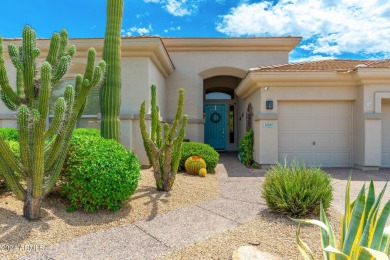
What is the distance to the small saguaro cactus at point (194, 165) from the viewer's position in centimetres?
816

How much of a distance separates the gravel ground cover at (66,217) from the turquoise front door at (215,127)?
9.51 metres

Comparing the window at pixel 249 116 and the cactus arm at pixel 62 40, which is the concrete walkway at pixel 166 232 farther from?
the window at pixel 249 116

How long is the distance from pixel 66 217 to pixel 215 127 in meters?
12.1

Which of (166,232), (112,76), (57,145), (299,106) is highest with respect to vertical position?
(112,76)

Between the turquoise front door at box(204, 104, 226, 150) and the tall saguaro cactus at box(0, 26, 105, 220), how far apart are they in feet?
38.1

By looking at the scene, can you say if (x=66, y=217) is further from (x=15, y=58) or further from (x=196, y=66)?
(x=196, y=66)

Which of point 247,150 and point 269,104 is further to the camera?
point 247,150

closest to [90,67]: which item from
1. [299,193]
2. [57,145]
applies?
[57,145]

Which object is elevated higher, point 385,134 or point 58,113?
point 58,113

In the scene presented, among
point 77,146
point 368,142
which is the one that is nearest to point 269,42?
point 368,142

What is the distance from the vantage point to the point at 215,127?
1569cm

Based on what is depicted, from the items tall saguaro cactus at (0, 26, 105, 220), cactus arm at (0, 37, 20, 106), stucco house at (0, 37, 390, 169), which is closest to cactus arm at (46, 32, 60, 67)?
tall saguaro cactus at (0, 26, 105, 220)

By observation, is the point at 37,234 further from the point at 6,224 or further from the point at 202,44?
the point at 202,44

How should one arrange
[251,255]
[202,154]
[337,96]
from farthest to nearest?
[337,96], [202,154], [251,255]
